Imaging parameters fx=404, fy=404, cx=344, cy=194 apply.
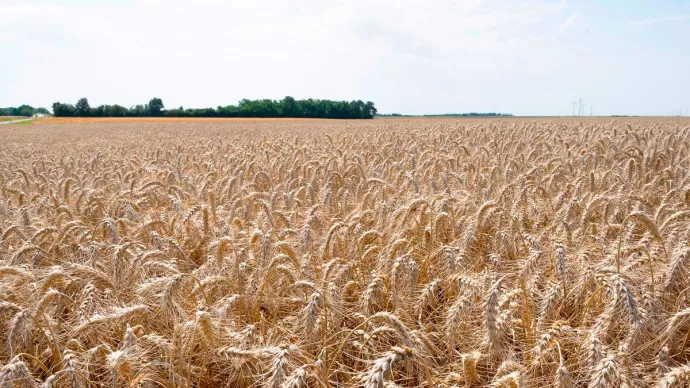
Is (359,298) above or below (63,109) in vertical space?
below

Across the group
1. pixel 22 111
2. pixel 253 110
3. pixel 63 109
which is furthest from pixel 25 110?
pixel 253 110

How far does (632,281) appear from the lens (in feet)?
6.21

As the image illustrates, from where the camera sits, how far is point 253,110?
288 ft

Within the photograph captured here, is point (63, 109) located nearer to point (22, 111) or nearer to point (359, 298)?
point (22, 111)

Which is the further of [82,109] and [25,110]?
[25,110]

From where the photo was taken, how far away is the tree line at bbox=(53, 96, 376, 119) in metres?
81.7

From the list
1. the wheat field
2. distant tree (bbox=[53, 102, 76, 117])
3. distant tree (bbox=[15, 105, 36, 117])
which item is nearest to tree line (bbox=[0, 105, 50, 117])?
distant tree (bbox=[15, 105, 36, 117])

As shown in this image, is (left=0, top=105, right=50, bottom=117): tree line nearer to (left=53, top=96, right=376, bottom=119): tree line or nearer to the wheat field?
(left=53, top=96, right=376, bottom=119): tree line

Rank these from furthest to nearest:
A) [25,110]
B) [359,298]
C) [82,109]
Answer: [25,110] → [82,109] → [359,298]

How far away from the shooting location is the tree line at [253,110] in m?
81.7

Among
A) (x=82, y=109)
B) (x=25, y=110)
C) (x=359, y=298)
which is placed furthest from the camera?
(x=25, y=110)

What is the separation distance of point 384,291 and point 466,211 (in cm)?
154

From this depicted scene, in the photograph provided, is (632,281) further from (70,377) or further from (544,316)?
(70,377)

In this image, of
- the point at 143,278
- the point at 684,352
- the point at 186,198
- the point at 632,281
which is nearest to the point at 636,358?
the point at 684,352
